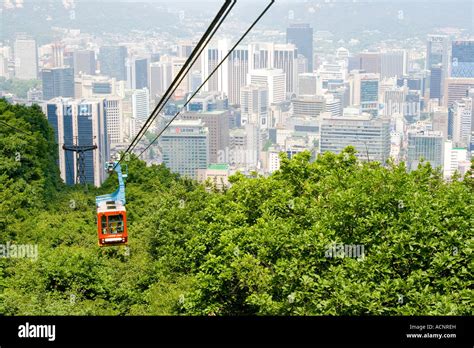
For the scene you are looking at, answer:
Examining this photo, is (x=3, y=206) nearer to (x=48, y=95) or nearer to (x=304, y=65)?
(x=48, y=95)

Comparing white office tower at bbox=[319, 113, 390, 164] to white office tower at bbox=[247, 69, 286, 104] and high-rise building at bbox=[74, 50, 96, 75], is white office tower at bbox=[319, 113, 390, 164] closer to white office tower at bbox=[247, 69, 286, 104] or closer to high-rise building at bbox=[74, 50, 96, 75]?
white office tower at bbox=[247, 69, 286, 104]

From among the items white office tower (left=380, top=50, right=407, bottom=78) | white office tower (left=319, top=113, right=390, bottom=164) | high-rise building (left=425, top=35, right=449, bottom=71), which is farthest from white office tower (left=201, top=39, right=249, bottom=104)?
high-rise building (left=425, top=35, right=449, bottom=71)

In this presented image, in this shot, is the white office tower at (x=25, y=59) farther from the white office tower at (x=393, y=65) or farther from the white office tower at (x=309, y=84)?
the white office tower at (x=393, y=65)

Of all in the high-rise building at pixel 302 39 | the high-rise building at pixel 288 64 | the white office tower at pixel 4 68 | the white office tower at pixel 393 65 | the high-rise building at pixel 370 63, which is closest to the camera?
the white office tower at pixel 4 68

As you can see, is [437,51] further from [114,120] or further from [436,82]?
[114,120]

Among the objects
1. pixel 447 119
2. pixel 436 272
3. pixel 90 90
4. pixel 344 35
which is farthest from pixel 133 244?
pixel 344 35

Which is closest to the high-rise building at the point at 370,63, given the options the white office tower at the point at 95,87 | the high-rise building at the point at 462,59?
the high-rise building at the point at 462,59
